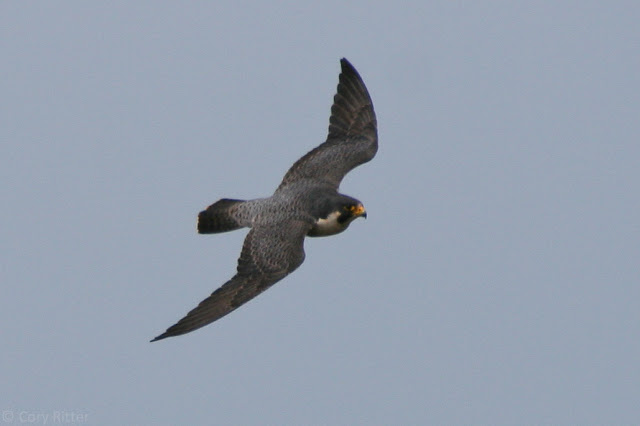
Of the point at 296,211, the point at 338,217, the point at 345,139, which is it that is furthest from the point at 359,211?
the point at 345,139

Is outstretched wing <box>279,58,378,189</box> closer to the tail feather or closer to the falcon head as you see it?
the tail feather

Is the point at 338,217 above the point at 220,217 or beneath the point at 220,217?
beneath

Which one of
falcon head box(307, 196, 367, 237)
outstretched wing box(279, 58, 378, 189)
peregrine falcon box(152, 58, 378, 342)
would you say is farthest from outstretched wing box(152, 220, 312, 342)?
outstretched wing box(279, 58, 378, 189)

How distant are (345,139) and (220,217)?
9.48 feet

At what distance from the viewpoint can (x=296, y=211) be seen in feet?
64.2

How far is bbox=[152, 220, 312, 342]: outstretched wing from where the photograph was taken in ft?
58.1

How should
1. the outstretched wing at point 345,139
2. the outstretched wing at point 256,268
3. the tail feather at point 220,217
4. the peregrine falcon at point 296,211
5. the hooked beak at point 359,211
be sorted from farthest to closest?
the outstretched wing at point 345,139
the tail feather at point 220,217
the hooked beak at point 359,211
the peregrine falcon at point 296,211
the outstretched wing at point 256,268

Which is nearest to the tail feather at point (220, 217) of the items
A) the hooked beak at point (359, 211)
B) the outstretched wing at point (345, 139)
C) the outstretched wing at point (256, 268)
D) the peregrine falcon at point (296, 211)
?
the peregrine falcon at point (296, 211)

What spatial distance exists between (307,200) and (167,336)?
3.60 m

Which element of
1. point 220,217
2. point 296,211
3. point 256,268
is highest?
point 220,217

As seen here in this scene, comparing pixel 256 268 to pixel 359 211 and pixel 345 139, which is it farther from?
pixel 345 139

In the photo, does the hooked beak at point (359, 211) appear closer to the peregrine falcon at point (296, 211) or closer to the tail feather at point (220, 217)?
the peregrine falcon at point (296, 211)

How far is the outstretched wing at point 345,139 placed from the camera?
21047mm

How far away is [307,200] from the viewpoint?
65.1ft
